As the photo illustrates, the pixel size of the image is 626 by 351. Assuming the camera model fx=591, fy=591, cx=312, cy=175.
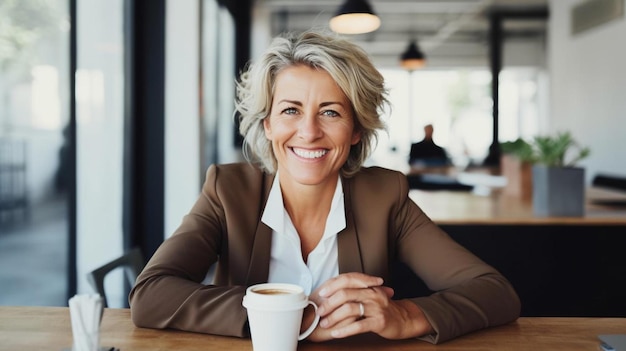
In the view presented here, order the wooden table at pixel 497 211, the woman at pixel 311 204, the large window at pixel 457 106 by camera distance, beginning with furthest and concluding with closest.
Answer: the large window at pixel 457 106
the wooden table at pixel 497 211
the woman at pixel 311 204

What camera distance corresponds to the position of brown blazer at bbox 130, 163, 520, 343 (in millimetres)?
1207

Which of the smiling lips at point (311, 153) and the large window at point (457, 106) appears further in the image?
the large window at point (457, 106)

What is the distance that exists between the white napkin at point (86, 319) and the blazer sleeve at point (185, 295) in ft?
0.85

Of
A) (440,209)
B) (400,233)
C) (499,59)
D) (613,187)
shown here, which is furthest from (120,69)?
(499,59)

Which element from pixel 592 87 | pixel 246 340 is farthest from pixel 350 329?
pixel 592 87

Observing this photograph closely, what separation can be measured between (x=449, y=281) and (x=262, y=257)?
48cm

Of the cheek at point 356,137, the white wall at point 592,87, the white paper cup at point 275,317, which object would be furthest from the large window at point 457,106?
the white paper cup at point 275,317

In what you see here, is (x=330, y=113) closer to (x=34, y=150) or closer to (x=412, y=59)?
(x=34, y=150)

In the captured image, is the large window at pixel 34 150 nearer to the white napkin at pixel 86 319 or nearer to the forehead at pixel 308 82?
the forehead at pixel 308 82

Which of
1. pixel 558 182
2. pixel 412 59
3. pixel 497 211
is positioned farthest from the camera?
pixel 412 59

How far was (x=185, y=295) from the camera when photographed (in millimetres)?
1230

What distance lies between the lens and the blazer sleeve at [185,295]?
117cm

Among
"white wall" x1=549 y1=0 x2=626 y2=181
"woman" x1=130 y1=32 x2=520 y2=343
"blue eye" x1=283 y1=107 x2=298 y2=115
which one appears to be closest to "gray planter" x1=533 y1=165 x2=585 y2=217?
"woman" x1=130 y1=32 x2=520 y2=343

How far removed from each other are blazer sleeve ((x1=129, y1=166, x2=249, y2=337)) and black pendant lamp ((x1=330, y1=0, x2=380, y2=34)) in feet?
12.6
